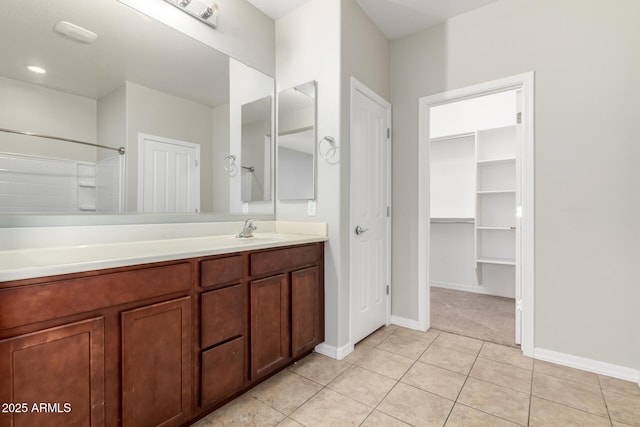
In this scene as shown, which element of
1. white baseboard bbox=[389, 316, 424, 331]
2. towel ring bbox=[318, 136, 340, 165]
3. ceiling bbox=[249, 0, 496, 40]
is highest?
ceiling bbox=[249, 0, 496, 40]

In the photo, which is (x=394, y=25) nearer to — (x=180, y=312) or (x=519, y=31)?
(x=519, y=31)

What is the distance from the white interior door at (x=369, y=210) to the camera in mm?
2377

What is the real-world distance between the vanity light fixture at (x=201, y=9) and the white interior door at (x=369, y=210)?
1.08m

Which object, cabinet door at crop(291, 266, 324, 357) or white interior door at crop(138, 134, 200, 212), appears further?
cabinet door at crop(291, 266, 324, 357)

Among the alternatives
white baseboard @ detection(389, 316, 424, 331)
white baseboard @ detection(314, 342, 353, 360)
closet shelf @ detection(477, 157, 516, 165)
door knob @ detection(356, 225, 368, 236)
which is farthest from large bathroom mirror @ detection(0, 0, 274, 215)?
closet shelf @ detection(477, 157, 516, 165)

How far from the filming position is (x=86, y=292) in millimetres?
1081

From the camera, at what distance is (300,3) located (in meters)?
2.34

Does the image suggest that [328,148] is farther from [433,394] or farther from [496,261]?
[496,261]

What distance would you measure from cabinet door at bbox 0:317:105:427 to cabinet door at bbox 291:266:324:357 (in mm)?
1082

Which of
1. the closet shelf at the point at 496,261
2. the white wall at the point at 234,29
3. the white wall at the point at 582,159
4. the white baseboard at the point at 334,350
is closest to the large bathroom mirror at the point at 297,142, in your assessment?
the white wall at the point at 234,29

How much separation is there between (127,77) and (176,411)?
1.80 meters

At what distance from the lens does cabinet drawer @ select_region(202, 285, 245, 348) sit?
4.81ft

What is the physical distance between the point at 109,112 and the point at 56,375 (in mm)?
1311

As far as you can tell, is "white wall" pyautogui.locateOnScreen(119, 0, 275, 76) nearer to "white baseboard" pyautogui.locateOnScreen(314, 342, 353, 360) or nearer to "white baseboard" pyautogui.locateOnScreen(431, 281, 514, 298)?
"white baseboard" pyautogui.locateOnScreen(314, 342, 353, 360)
